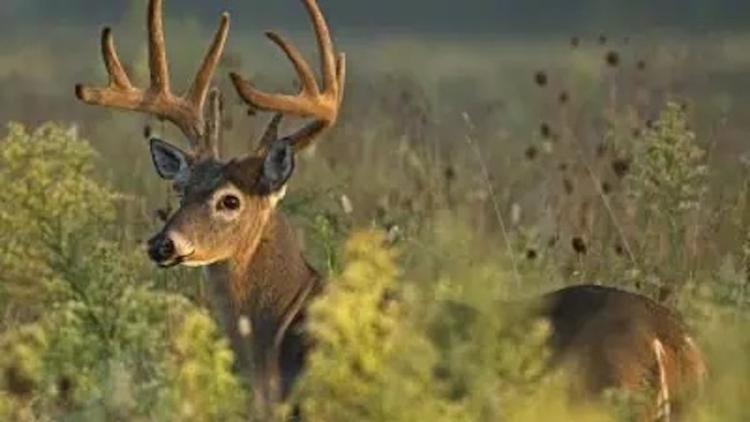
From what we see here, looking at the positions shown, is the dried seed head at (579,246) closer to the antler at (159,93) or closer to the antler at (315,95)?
the antler at (315,95)

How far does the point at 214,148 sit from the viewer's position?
10289 mm

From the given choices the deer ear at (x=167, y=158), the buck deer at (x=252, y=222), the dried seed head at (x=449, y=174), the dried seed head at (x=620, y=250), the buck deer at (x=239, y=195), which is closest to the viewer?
the buck deer at (x=252, y=222)

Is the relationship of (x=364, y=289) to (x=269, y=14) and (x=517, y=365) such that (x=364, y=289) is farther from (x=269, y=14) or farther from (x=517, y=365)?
(x=269, y=14)

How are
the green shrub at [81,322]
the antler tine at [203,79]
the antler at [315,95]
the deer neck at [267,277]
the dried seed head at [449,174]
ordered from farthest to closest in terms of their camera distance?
the dried seed head at [449,174]
the antler tine at [203,79]
the antler at [315,95]
the deer neck at [267,277]
the green shrub at [81,322]

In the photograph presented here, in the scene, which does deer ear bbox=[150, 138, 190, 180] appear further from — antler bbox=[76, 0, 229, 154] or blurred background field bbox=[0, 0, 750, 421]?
blurred background field bbox=[0, 0, 750, 421]

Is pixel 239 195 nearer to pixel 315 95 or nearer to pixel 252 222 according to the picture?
pixel 252 222

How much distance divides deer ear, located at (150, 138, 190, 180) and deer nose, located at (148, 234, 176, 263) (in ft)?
2.31

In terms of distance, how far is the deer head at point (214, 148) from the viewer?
974 centimetres

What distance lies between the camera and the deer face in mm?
9773

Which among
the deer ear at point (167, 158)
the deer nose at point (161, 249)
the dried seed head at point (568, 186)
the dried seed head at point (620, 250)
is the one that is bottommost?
the dried seed head at point (620, 250)

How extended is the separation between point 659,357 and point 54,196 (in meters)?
1.59

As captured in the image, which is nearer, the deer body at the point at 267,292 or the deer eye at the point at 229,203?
the deer body at the point at 267,292

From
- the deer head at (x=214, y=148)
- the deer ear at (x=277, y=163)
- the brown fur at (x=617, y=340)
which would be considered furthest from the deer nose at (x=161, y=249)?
the brown fur at (x=617, y=340)

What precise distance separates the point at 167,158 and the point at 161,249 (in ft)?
3.26
